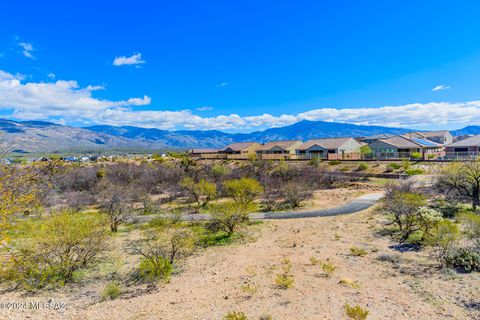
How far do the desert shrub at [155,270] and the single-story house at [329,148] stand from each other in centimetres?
5870

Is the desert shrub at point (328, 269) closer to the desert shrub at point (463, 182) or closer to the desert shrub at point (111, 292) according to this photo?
the desert shrub at point (111, 292)

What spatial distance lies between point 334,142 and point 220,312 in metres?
68.8

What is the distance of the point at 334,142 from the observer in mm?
72312

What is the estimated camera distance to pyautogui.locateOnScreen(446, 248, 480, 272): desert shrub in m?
11.6

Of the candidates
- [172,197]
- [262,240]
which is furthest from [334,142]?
[262,240]

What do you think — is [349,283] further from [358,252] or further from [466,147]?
[466,147]

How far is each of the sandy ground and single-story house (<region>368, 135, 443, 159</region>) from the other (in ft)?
166

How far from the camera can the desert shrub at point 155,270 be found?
491 inches

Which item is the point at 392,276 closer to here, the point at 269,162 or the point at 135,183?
the point at 135,183

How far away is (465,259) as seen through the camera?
11883 mm

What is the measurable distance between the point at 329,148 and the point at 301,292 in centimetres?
6281

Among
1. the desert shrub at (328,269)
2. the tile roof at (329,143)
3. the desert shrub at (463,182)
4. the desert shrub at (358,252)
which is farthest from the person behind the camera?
the tile roof at (329,143)

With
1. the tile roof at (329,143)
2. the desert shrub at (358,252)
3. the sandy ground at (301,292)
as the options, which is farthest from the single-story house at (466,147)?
the sandy ground at (301,292)

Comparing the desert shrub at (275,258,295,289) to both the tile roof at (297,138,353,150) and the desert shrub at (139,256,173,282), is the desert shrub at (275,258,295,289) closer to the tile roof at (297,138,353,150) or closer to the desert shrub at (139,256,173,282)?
the desert shrub at (139,256,173,282)
